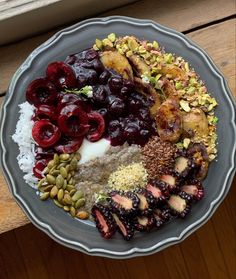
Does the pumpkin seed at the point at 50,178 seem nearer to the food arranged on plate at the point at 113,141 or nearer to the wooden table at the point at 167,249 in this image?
the food arranged on plate at the point at 113,141

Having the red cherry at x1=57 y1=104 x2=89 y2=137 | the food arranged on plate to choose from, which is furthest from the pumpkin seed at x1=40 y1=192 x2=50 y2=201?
the red cherry at x1=57 y1=104 x2=89 y2=137

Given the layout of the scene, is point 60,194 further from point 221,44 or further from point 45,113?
point 221,44

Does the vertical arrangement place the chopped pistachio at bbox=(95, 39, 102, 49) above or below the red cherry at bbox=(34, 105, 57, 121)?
above

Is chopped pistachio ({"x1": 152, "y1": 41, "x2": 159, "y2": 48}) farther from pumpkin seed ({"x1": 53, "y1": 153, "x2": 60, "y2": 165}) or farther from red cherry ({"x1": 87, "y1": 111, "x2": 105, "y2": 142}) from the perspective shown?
pumpkin seed ({"x1": 53, "y1": 153, "x2": 60, "y2": 165})

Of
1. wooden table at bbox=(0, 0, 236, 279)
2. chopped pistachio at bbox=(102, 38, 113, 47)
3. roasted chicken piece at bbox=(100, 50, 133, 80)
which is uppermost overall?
chopped pistachio at bbox=(102, 38, 113, 47)

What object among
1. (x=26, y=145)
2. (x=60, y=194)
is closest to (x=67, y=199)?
(x=60, y=194)

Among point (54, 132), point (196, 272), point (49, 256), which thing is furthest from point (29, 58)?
point (196, 272)

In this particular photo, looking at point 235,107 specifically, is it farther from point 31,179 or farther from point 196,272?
point 196,272

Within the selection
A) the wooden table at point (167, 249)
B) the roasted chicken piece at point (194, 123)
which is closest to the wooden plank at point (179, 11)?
the wooden table at point (167, 249)
